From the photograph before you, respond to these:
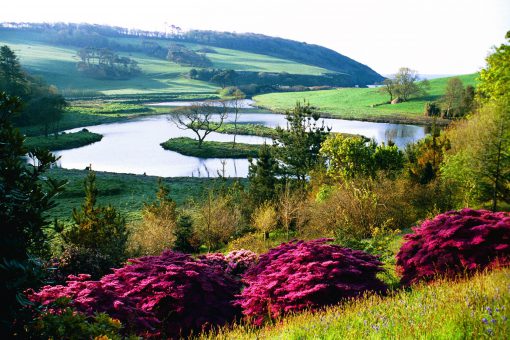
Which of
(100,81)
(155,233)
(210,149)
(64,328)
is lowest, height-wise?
(210,149)

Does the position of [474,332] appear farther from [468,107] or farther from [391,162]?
[468,107]

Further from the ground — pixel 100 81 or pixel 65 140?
pixel 100 81

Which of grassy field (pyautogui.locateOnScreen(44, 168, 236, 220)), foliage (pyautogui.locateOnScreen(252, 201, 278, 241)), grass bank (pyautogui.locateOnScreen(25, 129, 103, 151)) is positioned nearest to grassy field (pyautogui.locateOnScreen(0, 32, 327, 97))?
grass bank (pyautogui.locateOnScreen(25, 129, 103, 151))

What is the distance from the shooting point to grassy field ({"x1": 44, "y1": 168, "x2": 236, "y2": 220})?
31717 mm

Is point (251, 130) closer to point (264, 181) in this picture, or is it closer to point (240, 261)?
point (264, 181)

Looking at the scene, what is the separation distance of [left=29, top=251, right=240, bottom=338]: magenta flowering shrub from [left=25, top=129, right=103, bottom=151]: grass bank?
2246 inches

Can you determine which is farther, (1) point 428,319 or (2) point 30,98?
(2) point 30,98

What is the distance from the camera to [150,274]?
32.8 feet

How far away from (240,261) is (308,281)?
4540 millimetres

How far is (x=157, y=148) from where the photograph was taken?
6372cm

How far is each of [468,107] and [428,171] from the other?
48.8 metres

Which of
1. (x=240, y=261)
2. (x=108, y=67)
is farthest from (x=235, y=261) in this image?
(x=108, y=67)

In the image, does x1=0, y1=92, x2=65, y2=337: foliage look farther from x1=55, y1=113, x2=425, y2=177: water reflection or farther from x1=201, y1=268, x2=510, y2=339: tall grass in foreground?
x1=55, y1=113, x2=425, y2=177: water reflection

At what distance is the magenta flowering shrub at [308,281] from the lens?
360 inches
